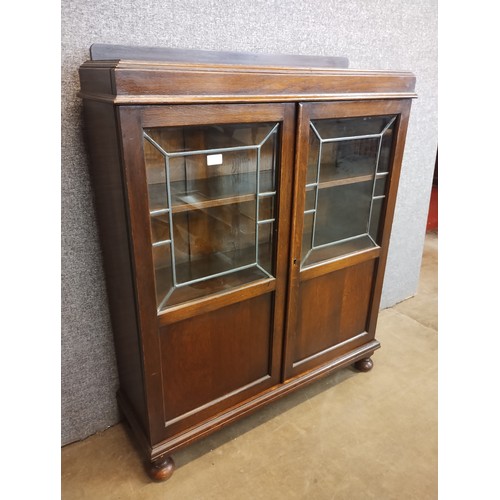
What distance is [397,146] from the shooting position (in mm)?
1240

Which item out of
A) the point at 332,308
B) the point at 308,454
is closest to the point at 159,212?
the point at 332,308

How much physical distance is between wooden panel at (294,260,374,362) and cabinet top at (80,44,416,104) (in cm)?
54

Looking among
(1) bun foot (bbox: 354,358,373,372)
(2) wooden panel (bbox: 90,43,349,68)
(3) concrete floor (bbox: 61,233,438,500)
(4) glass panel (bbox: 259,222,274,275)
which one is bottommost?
(3) concrete floor (bbox: 61,233,438,500)

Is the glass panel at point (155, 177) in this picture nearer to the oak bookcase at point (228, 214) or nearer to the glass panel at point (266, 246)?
the oak bookcase at point (228, 214)

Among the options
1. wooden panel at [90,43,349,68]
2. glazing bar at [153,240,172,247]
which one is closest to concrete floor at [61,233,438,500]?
glazing bar at [153,240,172,247]

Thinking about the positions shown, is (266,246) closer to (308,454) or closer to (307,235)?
(307,235)

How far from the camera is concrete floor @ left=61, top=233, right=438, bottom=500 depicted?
112 centimetres

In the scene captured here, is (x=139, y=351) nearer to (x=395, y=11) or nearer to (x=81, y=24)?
(x=81, y=24)

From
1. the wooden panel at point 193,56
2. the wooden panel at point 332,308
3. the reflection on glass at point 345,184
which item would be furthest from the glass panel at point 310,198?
the wooden panel at point 193,56

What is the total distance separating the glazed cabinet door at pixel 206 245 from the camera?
86cm

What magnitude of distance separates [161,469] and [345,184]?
951 millimetres

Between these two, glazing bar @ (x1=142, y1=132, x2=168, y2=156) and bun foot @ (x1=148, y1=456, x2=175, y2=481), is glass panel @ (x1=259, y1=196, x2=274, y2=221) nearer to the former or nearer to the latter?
glazing bar @ (x1=142, y1=132, x2=168, y2=156)

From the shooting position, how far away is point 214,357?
1119 millimetres

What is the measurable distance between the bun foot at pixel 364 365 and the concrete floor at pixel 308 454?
0.02 meters
